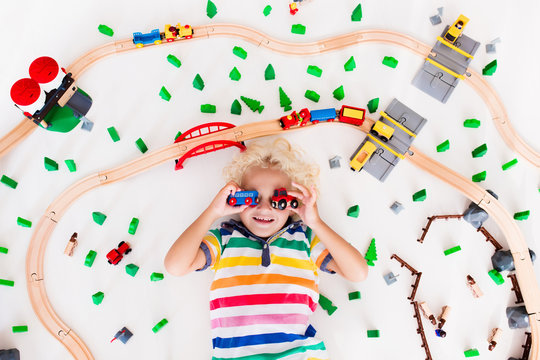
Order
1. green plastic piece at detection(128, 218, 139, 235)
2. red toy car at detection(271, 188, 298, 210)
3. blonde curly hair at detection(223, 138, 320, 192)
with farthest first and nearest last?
green plastic piece at detection(128, 218, 139, 235)
blonde curly hair at detection(223, 138, 320, 192)
red toy car at detection(271, 188, 298, 210)

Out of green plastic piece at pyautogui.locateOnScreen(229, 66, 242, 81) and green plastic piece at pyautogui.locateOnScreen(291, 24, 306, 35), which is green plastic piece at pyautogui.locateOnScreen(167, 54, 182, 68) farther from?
green plastic piece at pyautogui.locateOnScreen(291, 24, 306, 35)

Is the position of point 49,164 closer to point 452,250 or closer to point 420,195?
point 420,195

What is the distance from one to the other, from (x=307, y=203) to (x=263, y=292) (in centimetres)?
26

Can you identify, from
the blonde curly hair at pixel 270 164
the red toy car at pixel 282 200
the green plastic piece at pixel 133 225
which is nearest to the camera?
the red toy car at pixel 282 200

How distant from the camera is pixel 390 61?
1.24 m

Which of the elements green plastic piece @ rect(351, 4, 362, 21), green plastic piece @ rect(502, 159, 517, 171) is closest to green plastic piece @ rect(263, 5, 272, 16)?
green plastic piece @ rect(351, 4, 362, 21)

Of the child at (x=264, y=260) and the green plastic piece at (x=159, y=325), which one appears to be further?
the green plastic piece at (x=159, y=325)

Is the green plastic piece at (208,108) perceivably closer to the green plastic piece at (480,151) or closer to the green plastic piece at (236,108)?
the green plastic piece at (236,108)

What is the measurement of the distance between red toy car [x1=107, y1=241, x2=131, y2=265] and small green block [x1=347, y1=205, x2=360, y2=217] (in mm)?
673

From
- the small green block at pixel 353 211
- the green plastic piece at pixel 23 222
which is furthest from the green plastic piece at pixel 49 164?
the small green block at pixel 353 211

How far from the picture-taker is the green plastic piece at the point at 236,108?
1194 millimetres

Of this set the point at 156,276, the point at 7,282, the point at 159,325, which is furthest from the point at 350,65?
the point at 7,282

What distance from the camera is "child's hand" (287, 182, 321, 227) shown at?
1007 mm

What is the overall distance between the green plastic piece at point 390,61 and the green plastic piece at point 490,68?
287mm
